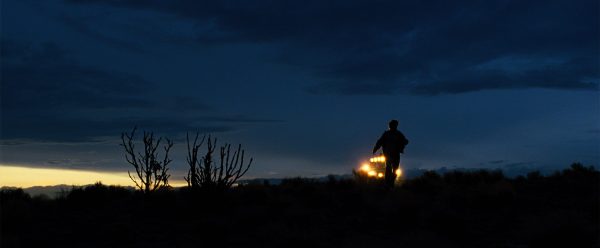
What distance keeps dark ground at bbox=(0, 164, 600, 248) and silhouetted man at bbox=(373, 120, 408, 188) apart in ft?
2.62

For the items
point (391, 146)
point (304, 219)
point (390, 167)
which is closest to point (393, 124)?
point (391, 146)

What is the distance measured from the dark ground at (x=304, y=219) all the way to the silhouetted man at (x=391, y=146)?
80cm

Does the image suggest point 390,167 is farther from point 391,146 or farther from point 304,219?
point 304,219

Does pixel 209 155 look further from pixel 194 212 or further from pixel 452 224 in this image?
pixel 452 224

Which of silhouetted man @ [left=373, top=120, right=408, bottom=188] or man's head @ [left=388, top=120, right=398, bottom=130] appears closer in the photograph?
silhouetted man @ [left=373, top=120, right=408, bottom=188]

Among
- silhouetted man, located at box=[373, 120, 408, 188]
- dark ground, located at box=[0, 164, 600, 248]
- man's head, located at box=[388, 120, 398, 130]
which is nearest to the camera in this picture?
dark ground, located at box=[0, 164, 600, 248]

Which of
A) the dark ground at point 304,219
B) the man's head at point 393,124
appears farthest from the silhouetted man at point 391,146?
the dark ground at point 304,219

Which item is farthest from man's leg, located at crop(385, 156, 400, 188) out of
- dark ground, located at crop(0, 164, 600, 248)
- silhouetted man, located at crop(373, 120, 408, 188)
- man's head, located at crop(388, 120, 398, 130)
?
man's head, located at crop(388, 120, 398, 130)

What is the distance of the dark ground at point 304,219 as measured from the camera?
9539mm

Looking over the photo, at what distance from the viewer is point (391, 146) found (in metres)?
16.2

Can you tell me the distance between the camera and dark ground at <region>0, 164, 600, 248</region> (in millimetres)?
9539

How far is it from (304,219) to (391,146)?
5414 mm

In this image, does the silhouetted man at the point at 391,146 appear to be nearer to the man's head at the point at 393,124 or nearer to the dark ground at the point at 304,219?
the man's head at the point at 393,124

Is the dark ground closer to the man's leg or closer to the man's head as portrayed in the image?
the man's leg
